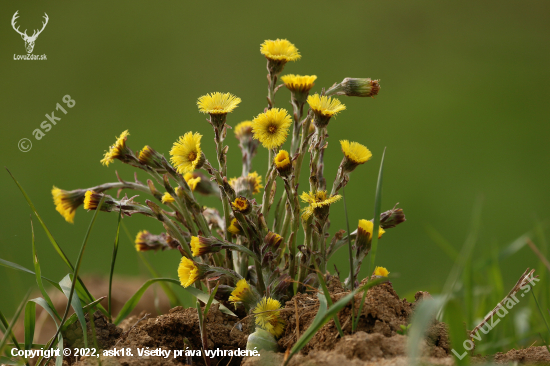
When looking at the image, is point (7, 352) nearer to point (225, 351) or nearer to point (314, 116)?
point (225, 351)

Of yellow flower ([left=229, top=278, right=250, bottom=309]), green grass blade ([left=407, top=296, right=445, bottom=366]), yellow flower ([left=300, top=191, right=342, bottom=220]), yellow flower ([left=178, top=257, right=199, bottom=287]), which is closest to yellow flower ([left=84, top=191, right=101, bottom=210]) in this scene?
yellow flower ([left=178, top=257, right=199, bottom=287])

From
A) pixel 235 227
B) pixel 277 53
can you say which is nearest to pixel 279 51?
pixel 277 53

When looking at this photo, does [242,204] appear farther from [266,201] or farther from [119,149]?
[119,149]

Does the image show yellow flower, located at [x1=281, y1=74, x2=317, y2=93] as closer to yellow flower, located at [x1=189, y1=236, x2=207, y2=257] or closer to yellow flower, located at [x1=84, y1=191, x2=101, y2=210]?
yellow flower, located at [x1=189, y1=236, x2=207, y2=257]

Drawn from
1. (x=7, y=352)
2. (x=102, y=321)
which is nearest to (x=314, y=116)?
(x=102, y=321)

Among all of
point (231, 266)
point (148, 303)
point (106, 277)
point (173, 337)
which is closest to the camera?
point (173, 337)

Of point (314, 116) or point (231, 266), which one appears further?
point (231, 266)
